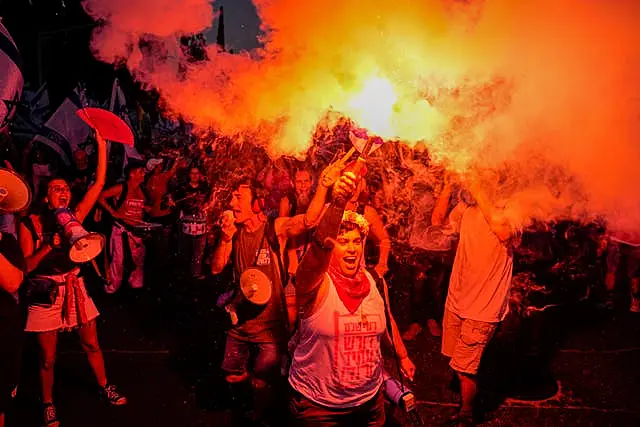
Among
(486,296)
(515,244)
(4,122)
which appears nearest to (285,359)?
(486,296)

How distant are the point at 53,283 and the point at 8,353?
3.44 feet

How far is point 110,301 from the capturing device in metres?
8.16

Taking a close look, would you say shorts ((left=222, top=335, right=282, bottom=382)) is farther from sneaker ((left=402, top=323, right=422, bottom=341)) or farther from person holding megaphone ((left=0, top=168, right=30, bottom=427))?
sneaker ((left=402, top=323, right=422, bottom=341))

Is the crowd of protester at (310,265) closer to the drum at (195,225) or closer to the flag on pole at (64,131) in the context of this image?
the drum at (195,225)

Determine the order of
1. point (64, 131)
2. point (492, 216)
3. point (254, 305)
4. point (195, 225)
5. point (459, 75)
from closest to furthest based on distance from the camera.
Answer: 1. point (459, 75)
2. point (254, 305)
3. point (492, 216)
4. point (195, 225)
5. point (64, 131)

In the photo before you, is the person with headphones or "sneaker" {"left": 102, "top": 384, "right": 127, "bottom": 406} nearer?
the person with headphones

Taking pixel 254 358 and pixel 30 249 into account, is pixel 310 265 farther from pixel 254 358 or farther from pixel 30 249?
pixel 30 249

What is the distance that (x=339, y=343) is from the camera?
137 inches

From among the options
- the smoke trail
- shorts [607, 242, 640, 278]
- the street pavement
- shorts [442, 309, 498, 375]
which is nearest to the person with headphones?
the street pavement

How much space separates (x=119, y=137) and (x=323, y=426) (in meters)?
3.04

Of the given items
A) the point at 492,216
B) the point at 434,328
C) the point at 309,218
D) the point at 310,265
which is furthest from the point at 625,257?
the point at 310,265

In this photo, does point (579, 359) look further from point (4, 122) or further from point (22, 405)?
point (4, 122)

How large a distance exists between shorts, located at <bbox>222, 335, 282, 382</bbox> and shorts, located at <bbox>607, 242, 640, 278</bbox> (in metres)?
6.32

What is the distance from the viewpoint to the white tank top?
11.4 ft
